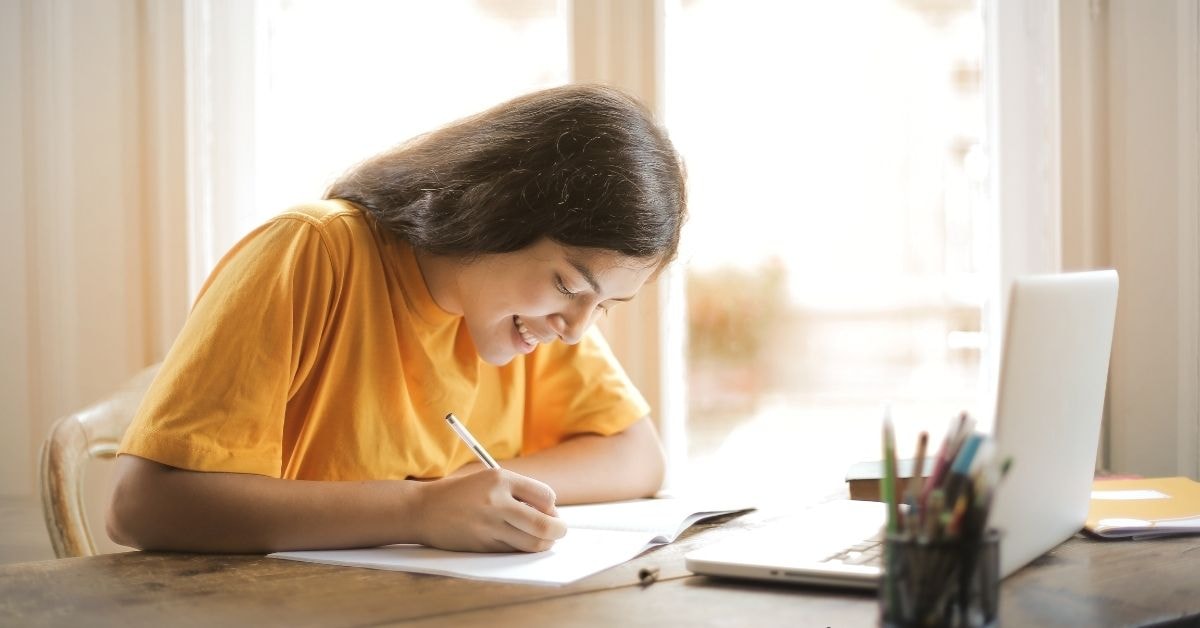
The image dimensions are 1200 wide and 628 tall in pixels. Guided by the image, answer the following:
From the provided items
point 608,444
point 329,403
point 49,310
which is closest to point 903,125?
point 608,444

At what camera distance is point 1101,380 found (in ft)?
3.92

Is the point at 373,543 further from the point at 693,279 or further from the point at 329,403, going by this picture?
the point at 693,279

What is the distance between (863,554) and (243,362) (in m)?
0.70

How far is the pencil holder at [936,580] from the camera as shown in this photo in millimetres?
759

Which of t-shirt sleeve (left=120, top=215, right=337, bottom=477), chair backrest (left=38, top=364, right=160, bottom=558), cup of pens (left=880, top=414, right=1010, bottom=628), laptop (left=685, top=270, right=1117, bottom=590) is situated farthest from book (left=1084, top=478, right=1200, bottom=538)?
chair backrest (left=38, top=364, right=160, bottom=558)

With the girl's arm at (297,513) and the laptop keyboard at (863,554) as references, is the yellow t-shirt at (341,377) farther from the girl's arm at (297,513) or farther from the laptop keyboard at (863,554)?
the laptop keyboard at (863,554)

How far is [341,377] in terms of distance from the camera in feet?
4.78

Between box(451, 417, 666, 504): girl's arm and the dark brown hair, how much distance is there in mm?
345

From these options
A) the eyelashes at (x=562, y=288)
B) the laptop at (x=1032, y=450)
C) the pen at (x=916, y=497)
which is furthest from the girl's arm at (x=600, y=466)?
the pen at (x=916, y=497)

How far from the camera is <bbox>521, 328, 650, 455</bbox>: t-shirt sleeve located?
5.74 feet

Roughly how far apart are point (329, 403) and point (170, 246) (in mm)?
1029

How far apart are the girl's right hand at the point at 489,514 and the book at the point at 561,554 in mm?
14

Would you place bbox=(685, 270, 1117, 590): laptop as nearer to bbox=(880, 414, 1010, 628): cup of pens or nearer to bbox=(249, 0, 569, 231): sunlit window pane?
bbox=(880, 414, 1010, 628): cup of pens

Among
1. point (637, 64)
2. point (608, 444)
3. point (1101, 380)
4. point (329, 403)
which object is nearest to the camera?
point (1101, 380)
